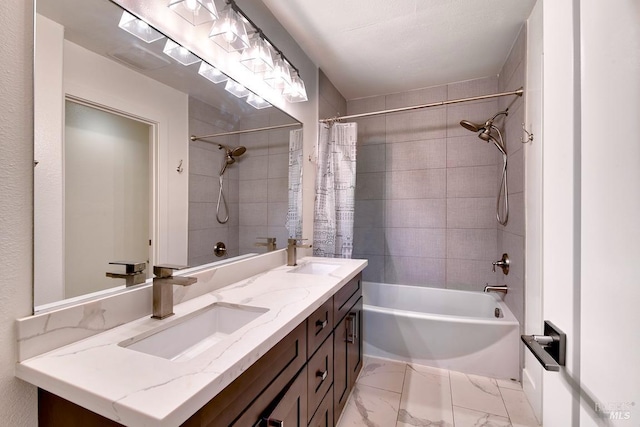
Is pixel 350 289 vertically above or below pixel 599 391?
below

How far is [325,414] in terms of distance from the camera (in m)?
1.32

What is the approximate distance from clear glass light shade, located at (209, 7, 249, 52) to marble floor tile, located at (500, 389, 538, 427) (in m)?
2.63

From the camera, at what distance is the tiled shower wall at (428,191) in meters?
2.66

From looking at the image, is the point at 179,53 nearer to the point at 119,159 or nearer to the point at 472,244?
the point at 119,159

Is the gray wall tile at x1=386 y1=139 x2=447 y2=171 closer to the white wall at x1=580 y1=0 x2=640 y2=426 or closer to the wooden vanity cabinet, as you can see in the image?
the wooden vanity cabinet

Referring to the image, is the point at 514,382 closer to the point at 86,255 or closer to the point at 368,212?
the point at 368,212

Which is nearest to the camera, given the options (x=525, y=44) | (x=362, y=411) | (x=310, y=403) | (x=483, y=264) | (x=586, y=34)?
(x=586, y=34)

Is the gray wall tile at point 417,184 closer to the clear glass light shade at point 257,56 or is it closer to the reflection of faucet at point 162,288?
the clear glass light shade at point 257,56

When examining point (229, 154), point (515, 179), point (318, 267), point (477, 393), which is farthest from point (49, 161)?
point (515, 179)

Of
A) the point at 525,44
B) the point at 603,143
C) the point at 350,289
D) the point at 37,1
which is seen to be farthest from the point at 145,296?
the point at 525,44

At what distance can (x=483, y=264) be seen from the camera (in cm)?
266

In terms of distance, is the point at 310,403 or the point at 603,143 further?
the point at 310,403

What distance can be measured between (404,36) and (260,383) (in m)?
2.30

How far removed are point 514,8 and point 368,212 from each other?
2.01m
